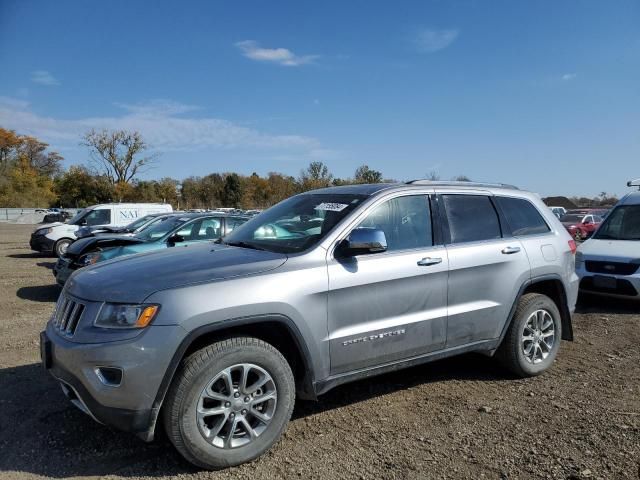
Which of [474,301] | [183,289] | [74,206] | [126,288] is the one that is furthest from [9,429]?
[74,206]

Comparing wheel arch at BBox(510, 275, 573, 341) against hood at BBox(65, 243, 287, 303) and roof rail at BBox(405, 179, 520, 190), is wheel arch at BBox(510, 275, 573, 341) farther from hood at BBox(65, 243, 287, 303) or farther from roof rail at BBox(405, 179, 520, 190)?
hood at BBox(65, 243, 287, 303)

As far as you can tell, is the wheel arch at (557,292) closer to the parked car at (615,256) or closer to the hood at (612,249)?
the parked car at (615,256)

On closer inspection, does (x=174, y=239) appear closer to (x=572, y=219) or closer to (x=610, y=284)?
(x=610, y=284)

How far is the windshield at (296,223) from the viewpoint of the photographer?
146 inches

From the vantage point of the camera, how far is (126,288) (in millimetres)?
3047

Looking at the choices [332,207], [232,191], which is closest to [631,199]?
[332,207]

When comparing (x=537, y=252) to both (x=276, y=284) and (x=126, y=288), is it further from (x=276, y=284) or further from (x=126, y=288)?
(x=126, y=288)

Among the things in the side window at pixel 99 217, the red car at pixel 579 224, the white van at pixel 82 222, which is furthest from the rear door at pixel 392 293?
the red car at pixel 579 224

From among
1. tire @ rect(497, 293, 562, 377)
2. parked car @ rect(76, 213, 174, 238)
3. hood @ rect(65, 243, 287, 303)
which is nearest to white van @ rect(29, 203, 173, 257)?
parked car @ rect(76, 213, 174, 238)

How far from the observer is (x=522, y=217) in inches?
→ 191

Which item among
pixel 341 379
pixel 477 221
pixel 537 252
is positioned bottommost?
pixel 341 379

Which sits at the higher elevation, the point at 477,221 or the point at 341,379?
the point at 477,221

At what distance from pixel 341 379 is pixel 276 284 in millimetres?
868

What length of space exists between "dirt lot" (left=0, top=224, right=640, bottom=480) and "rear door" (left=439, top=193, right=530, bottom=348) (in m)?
0.62
